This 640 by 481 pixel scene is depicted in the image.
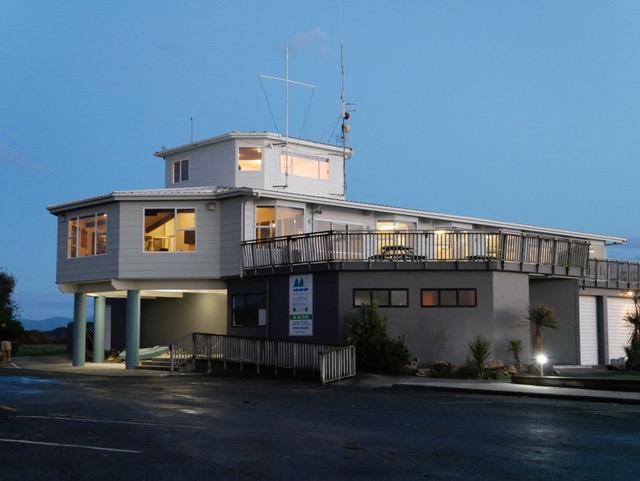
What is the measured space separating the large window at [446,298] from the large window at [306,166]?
12.3 m

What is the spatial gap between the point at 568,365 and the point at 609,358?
4.36 m

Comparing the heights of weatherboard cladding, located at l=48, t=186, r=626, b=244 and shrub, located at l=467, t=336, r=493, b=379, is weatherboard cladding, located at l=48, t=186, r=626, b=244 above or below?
above

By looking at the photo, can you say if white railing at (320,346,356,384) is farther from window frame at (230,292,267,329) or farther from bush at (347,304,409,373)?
window frame at (230,292,267,329)

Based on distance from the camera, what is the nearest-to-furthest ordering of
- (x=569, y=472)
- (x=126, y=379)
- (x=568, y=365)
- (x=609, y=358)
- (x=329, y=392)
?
1. (x=569, y=472)
2. (x=329, y=392)
3. (x=126, y=379)
4. (x=568, y=365)
5. (x=609, y=358)

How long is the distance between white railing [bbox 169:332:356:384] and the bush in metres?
1.15

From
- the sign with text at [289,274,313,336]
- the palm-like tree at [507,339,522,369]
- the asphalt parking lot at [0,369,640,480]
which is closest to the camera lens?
the asphalt parking lot at [0,369,640,480]

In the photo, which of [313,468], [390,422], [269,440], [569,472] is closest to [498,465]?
[569,472]

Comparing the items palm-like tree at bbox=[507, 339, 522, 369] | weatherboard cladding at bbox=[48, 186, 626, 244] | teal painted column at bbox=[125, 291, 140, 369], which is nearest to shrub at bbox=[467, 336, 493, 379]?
palm-like tree at bbox=[507, 339, 522, 369]

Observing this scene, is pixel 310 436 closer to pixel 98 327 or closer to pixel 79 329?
pixel 79 329

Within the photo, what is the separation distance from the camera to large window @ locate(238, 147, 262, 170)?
3922 cm

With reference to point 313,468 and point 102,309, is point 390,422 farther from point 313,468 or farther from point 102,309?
point 102,309

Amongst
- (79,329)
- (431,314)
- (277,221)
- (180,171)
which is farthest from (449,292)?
(180,171)

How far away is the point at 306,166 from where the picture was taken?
40625mm

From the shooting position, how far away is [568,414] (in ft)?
54.6
